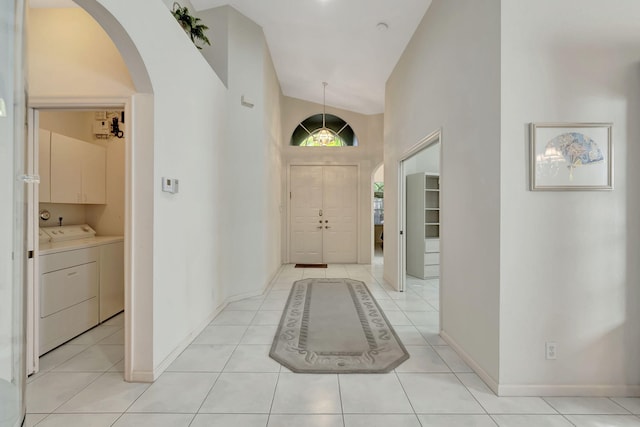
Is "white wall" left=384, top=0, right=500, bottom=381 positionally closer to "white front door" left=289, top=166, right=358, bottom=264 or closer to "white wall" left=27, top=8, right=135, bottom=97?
"white wall" left=27, top=8, right=135, bottom=97

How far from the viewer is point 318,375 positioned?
7.29ft

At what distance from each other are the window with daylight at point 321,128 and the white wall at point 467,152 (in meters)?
3.53

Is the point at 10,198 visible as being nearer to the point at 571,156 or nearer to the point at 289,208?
the point at 571,156

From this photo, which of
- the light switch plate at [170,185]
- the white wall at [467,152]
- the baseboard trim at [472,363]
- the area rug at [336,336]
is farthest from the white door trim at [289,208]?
the light switch plate at [170,185]

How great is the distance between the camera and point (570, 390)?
77.7 inches

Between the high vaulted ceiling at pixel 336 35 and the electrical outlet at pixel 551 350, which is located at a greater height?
the high vaulted ceiling at pixel 336 35

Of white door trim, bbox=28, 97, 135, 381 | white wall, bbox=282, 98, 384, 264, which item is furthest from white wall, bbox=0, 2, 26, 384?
white wall, bbox=282, 98, 384, 264

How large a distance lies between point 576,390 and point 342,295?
2760mm

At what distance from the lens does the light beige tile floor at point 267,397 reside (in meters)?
1.74

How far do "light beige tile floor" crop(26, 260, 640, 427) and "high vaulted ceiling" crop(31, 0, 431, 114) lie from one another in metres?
2.79

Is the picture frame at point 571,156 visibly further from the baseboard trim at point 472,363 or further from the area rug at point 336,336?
the area rug at point 336,336

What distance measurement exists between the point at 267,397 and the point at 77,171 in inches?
124

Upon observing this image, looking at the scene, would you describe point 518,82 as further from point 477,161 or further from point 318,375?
point 318,375

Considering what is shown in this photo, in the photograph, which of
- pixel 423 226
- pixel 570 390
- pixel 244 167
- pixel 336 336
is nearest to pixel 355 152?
pixel 423 226
